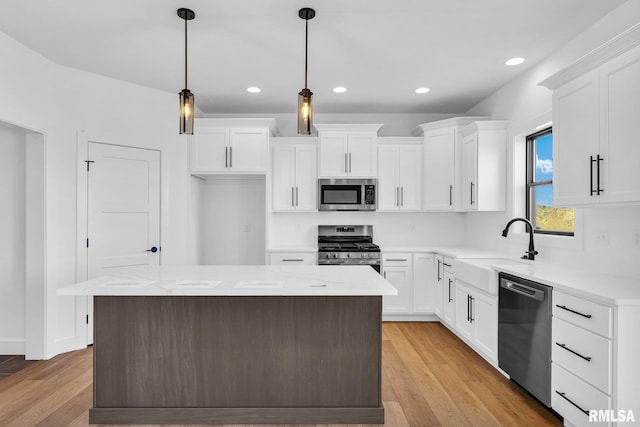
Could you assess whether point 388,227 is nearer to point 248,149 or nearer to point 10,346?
point 248,149

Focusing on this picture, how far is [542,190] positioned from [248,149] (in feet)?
10.5

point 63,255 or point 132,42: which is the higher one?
point 132,42

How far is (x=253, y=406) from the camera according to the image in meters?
2.25

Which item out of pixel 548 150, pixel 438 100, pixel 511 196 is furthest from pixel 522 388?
pixel 438 100

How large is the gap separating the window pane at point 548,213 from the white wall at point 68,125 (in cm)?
378

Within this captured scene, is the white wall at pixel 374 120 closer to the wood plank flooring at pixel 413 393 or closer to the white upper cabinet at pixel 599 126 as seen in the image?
the white upper cabinet at pixel 599 126

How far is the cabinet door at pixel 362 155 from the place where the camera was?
456 centimetres

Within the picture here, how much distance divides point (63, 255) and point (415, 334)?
3639 millimetres

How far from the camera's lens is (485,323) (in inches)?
122

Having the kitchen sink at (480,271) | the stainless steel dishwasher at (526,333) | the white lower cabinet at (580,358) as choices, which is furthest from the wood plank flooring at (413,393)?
the kitchen sink at (480,271)

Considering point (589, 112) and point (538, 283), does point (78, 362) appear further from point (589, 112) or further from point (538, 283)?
point (589, 112)

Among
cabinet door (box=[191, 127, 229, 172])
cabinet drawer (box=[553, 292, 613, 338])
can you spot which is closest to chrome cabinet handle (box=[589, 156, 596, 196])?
cabinet drawer (box=[553, 292, 613, 338])

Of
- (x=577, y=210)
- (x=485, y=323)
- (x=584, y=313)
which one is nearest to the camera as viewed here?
(x=584, y=313)

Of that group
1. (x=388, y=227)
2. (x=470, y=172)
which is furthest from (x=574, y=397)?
(x=388, y=227)
